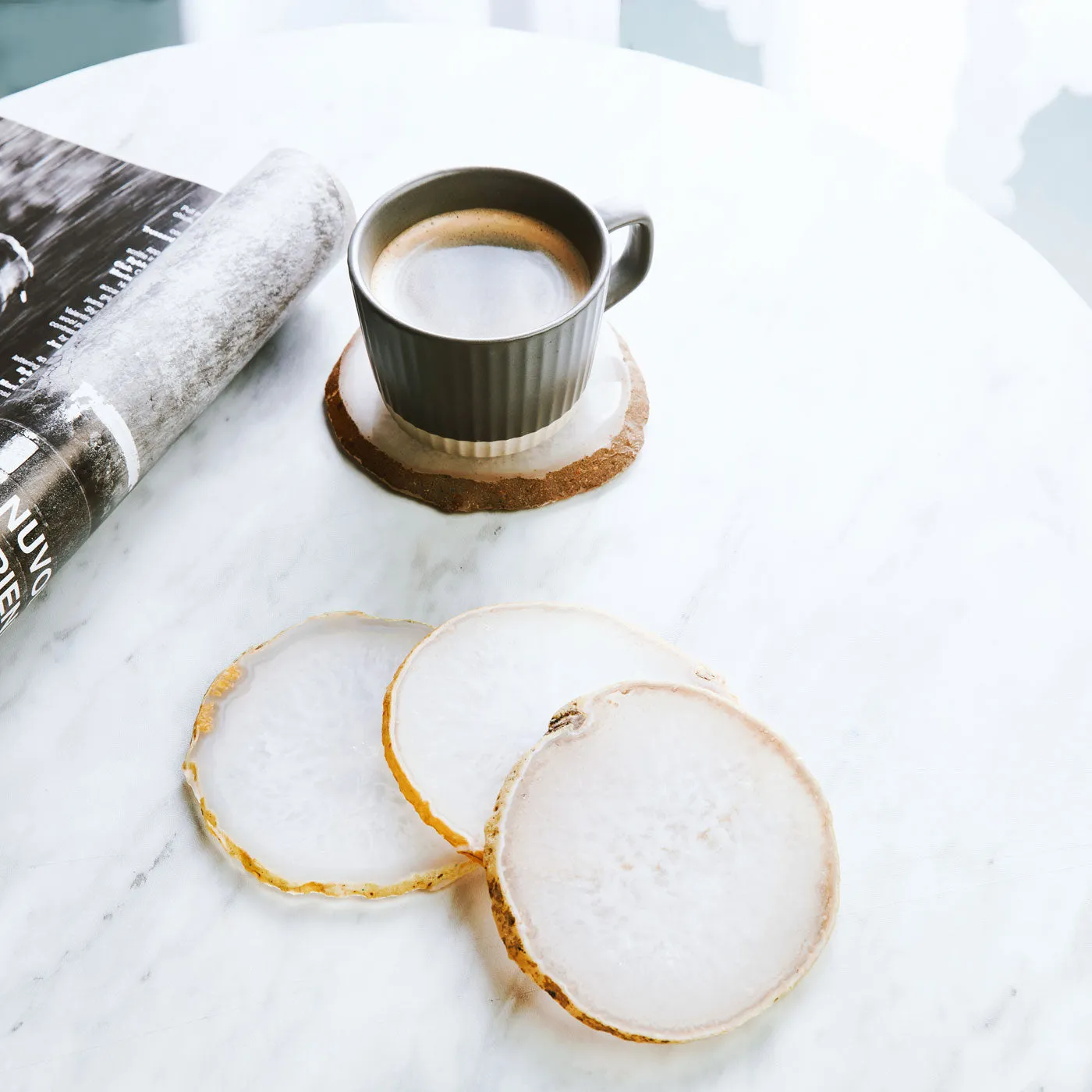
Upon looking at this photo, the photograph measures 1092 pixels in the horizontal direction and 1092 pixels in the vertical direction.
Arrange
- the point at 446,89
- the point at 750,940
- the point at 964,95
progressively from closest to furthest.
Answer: the point at 750,940
the point at 446,89
the point at 964,95

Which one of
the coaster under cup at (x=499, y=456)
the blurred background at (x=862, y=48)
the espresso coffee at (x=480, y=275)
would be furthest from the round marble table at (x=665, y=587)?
the blurred background at (x=862, y=48)

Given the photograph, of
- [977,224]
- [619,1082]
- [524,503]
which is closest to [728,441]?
[524,503]

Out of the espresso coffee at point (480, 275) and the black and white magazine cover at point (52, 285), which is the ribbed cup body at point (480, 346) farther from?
the black and white magazine cover at point (52, 285)

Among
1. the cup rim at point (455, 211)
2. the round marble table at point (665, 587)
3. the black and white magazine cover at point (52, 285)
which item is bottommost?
the round marble table at point (665, 587)

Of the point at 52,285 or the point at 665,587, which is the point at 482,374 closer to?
the point at 665,587

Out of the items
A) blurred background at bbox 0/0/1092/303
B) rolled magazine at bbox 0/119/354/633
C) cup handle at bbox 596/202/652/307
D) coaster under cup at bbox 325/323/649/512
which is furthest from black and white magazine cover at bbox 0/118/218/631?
blurred background at bbox 0/0/1092/303

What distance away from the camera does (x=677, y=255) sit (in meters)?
0.87

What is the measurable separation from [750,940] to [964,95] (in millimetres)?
1375

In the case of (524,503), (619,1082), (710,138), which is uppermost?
(710,138)

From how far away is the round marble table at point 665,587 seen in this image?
0.54m

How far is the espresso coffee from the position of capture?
671 mm

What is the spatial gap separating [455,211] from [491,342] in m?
0.15

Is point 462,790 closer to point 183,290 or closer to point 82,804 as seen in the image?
point 82,804

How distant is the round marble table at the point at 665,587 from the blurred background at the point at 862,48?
0.59 metres
